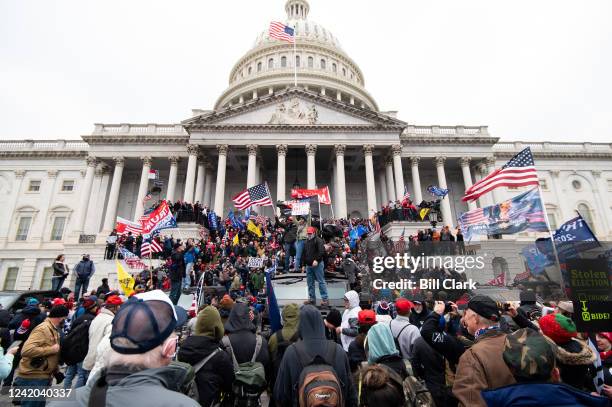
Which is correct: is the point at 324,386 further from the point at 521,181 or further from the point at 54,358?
the point at 521,181

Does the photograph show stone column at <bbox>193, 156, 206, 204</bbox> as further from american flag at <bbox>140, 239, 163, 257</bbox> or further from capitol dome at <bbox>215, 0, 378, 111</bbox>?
capitol dome at <bbox>215, 0, 378, 111</bbox>

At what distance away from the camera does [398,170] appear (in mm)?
33156

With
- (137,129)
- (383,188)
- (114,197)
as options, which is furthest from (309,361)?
(137,129)

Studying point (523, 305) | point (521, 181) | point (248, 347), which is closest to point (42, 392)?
point (248, 347)

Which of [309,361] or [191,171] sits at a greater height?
[191,171]

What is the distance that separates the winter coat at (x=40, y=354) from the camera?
15.8 ft

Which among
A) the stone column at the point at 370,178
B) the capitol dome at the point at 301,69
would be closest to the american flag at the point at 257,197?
the stone column at the point at 370,178

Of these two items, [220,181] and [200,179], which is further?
[200,179]

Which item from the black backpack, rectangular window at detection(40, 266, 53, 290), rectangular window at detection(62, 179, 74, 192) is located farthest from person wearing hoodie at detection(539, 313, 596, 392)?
rectangular window at detection(62, 179, 74, 192)

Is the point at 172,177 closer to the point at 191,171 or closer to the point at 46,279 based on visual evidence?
the point at 191,171

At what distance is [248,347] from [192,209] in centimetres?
2392

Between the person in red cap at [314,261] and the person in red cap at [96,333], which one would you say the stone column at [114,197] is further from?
the person in red cap at [96,333]

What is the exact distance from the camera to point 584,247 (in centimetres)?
721

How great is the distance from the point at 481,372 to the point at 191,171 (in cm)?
3262
